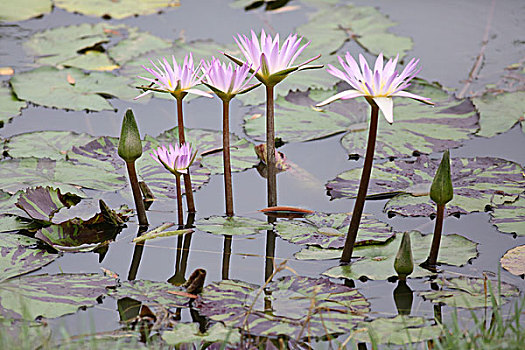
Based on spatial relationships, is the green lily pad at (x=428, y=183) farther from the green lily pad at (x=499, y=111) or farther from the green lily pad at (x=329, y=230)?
the green lily pad at (x=499, y=111)

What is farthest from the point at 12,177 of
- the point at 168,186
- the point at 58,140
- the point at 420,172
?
the point at 420,172

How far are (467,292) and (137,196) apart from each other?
102 cm

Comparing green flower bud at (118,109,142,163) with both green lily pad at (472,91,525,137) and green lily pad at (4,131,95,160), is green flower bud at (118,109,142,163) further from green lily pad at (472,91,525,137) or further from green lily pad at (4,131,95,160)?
green lily pad at (472,91,525,137)

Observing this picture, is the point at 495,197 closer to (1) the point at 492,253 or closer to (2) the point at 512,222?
(2) the point at 512,222

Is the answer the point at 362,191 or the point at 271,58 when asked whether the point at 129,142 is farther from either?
the point at 362,191

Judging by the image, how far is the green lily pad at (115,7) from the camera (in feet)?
13.0

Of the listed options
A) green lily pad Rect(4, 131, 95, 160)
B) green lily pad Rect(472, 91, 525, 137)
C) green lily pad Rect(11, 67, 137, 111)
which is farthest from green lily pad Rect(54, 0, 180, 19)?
green lily pad Rect(472, 91, 525, 137)

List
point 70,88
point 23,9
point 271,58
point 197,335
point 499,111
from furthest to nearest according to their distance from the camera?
point 23,9 < point 70,88 < point 499,111 < point 271,58 < point 197,335

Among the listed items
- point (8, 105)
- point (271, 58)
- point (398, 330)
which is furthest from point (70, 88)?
point (398, 330)

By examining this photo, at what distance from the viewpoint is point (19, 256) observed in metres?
1.89

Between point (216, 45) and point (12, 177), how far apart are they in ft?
5.05

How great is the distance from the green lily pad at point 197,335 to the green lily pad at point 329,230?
478mm

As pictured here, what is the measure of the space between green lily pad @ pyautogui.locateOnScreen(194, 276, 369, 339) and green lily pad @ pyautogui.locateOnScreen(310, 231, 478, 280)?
91 mm

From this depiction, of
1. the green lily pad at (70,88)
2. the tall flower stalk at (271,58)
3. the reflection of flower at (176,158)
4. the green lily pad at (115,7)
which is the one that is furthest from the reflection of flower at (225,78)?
the green lily pad at (115,7)
